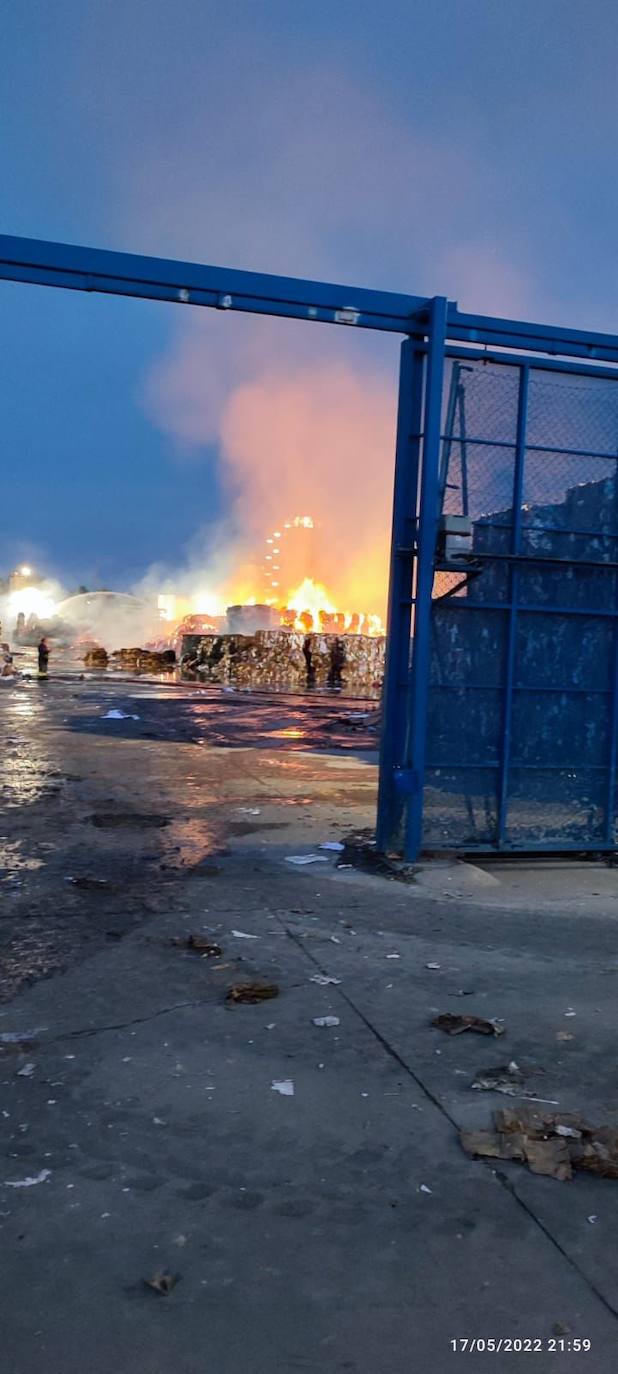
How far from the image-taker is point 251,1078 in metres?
3.46

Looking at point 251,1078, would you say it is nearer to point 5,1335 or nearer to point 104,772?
point 5,1335

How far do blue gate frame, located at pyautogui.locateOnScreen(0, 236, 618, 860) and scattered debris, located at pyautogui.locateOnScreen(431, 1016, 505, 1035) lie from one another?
298 centimetres

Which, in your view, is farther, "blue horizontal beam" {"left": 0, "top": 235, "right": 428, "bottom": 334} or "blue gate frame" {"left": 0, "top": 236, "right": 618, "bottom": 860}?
"blue gate frame" {"left": 0, "top": 236, "right": 618, "bottom": 860}

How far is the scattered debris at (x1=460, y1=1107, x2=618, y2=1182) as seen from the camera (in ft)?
9.49

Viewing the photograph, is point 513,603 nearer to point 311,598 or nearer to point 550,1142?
point 550,1142

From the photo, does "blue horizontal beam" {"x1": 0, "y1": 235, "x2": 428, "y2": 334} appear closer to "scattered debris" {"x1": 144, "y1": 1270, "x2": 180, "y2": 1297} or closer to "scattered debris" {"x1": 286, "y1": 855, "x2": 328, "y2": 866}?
"scattered debris" {"x1": 286, "y1": 855, "x2": 328, "y2": 866}

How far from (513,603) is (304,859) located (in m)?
2.64

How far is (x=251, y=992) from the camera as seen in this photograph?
14.1 feet

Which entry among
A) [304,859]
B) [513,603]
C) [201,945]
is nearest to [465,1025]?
[201,945]

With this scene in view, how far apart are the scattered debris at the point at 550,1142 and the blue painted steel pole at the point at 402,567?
159 inches

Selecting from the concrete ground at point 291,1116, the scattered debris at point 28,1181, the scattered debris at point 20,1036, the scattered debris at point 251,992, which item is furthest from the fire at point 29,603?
the scattered debris at point 28,1181

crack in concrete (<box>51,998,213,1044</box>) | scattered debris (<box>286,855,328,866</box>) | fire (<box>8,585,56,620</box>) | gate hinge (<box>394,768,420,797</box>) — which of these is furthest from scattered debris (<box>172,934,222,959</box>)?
fire (<box>8,585,56,620</box>)

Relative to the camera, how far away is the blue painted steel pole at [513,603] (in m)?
7.19

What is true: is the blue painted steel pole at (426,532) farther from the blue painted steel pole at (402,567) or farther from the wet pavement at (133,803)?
→ the wet pavement at (133,803)
